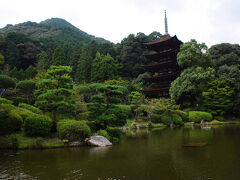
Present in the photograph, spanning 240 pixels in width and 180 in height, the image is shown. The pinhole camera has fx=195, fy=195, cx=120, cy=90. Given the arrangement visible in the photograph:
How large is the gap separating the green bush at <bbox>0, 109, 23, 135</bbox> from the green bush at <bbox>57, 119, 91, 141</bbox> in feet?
8.76

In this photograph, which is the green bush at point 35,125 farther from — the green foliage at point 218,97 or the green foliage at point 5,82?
the green foliage at point 218,97

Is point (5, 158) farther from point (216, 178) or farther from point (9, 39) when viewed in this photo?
point (9, 39)

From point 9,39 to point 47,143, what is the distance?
47731 mm

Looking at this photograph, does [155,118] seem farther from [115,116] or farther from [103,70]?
[103,70]

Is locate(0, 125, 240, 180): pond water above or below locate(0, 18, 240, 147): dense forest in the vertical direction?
below

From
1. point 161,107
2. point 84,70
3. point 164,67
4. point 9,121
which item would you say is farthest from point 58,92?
point 84,70

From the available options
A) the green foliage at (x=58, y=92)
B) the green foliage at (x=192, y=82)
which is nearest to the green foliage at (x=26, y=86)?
the green foliage at (x=58, y=92)

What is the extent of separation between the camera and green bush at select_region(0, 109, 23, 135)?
37.4 feet

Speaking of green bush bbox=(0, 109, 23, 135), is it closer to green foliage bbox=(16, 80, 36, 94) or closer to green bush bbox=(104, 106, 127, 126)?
green bush bbox=(104, 106, 127, 126)

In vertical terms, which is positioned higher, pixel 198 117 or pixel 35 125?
pixel 35 125

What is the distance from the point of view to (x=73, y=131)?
12.1 metres

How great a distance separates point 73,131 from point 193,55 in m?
26.5

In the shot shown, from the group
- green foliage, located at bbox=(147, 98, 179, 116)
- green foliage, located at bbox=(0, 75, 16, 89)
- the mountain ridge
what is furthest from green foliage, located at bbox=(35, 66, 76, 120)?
the mountain ridge

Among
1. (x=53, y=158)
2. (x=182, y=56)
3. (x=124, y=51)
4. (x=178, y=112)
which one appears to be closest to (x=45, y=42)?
(x=124, y=51)
